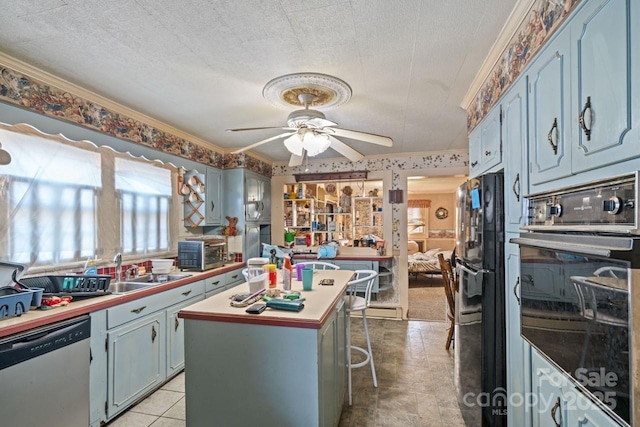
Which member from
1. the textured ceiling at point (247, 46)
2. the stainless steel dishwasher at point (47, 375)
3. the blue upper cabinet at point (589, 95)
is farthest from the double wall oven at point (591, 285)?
the stainless steel dishwasher at point (47, 375)

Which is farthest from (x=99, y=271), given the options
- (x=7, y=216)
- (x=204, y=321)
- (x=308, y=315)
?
(x=308, y=315)

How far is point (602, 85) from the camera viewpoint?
3.05 feet

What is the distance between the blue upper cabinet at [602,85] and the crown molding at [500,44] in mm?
444

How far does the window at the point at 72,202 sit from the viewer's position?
6.64ft

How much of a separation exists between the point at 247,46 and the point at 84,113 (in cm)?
149

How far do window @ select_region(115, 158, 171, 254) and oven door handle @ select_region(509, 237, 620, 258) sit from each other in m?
3.13

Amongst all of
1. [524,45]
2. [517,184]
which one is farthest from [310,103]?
[517,184]

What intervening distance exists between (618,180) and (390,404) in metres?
2.19

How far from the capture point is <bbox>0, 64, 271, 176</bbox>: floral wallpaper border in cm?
189

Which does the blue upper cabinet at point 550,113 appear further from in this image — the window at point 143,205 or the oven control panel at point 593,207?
the window at point 143,205

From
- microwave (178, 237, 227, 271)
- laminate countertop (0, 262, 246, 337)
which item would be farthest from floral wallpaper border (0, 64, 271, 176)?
laminate countertop (0, 262, 246, 337)

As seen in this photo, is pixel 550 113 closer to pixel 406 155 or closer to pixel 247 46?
pixel 247 46

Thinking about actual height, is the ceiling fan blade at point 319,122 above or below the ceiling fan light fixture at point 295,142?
above

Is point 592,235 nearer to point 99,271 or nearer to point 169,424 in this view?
point 169,424
